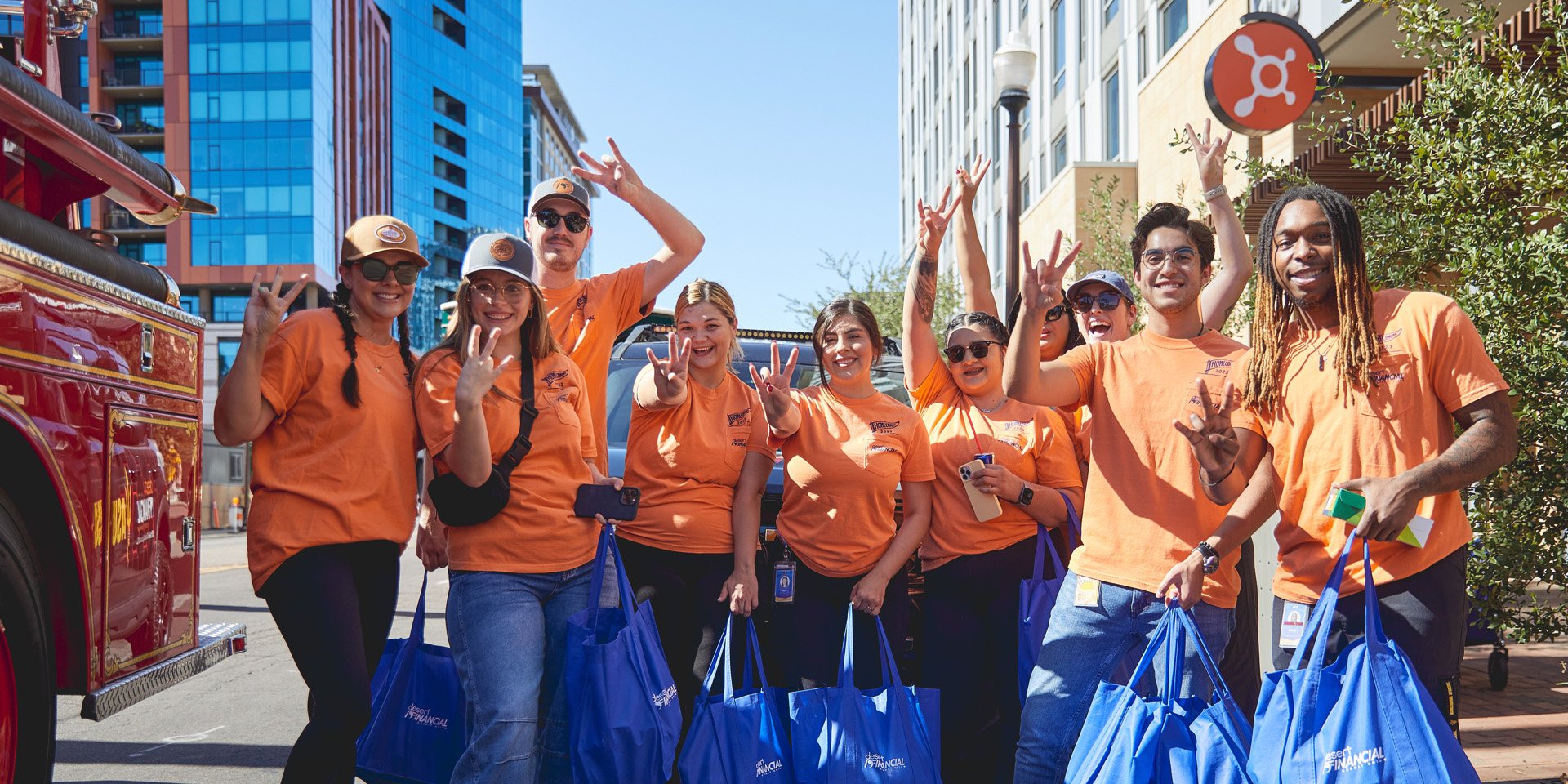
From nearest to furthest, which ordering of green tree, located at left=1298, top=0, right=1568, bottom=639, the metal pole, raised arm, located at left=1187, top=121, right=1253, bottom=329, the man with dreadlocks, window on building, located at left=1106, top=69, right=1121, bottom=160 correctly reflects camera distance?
1. the man with dreadlocks
2. green tree, located at left=1298, top=0, right=1568, bottom=639
3. raised arm, located at left=1187, top=121, right=1253, bottom=329
4. the metal pole
5. window on building, located at left=1106, top=69, right=1121, bottom=160

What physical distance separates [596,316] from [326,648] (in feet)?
5.72

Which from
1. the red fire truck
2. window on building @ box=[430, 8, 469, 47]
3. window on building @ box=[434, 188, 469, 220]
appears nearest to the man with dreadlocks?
the red fire truck

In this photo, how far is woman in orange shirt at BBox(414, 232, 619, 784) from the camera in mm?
3420

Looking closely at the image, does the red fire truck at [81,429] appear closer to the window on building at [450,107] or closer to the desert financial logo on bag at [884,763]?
the desert financial logo on bag at [884,763]

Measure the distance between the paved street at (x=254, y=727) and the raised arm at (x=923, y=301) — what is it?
263cm

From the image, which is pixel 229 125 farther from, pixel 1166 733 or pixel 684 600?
pixel 1166 733

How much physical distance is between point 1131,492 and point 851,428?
1.15 metres

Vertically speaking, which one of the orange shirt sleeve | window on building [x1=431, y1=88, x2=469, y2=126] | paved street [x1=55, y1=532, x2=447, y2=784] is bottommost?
paved street [x1=55, y1=532, x2=447, y2=784]

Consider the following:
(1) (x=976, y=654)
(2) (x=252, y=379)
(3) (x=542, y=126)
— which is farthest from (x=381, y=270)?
(3) (x=542, y=126)

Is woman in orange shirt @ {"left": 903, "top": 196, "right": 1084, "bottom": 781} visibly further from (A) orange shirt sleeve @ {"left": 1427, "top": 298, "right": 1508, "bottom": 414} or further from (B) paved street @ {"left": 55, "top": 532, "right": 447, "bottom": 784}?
(B) paved street @ {"left": 55, "top": 532, "right": 447, "bottom": 784}

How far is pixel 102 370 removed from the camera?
140 inches

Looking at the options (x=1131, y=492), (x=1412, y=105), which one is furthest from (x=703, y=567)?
(x=1412, y=105)

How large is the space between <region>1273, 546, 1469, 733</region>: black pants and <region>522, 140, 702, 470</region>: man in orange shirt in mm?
2708

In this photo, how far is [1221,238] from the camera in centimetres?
Result: 414
